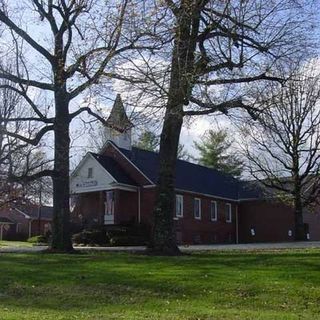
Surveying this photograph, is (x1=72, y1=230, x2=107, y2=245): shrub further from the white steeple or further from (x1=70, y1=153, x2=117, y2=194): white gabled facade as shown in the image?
the white steeple

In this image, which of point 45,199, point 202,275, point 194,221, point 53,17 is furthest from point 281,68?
point 45,199

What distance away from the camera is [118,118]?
66.0ft

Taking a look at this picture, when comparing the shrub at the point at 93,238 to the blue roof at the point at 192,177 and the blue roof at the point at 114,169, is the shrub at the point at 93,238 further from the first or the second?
the blue roof at the point at 192,177

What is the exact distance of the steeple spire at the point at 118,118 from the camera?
1789 centimetres

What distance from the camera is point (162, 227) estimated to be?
21.0 meters

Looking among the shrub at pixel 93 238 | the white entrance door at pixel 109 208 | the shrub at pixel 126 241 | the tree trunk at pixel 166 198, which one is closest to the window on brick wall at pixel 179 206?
the white entrance door at pixel 109 208

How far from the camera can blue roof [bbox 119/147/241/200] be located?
45.7 m

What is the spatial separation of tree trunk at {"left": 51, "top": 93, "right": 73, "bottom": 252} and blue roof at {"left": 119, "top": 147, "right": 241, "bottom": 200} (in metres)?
16.3

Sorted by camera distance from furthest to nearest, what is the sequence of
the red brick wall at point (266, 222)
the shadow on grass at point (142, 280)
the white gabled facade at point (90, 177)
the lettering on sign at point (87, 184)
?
the red brick wall at point (266, 222) < the lettering on sign at point (87, 184) < the white gabled facade at point (90, 177) < the shadow on grass at point (142, 280)

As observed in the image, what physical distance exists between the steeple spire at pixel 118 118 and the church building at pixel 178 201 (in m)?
19.2

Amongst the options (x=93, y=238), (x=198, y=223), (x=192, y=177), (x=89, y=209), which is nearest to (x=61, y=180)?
(x=93, y=238)

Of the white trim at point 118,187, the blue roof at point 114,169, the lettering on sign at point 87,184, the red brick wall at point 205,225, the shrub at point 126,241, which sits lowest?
the shrub at point 126,241

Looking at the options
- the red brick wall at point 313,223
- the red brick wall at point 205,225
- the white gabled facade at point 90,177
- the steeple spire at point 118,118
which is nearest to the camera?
the steeple spire at point 118,118

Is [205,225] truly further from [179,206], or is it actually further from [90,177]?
[90,177]
